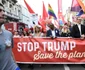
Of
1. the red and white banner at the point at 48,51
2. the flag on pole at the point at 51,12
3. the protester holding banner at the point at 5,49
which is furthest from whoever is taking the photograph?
the flag on pole at the point at 51,12

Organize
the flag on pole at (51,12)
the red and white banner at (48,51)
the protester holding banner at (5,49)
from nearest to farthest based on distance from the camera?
the protester holding banner at (5,49), the red and white banner at (48,51), the flag on pole at (51,12)

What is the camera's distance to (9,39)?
142 inches

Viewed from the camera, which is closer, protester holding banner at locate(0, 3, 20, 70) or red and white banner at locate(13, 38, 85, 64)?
protester holding banner at locate(0, 3, 20, 70)

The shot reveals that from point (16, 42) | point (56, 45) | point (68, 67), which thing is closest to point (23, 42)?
point (16, 42)

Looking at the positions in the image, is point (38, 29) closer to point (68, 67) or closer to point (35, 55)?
point (35, 55)

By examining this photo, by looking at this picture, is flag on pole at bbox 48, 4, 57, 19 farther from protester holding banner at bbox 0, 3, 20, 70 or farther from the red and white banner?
protester holding banner at bbox 0, 3, 20, 70

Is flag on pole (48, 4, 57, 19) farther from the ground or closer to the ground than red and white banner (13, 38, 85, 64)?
farther from the ground

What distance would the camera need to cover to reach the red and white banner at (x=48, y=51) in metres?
9.23

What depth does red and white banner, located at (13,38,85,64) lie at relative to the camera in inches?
364

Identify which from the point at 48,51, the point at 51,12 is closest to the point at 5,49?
the point at 48,51

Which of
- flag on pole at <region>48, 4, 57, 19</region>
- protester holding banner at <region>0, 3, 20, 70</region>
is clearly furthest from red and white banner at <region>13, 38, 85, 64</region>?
flag on pole at <region>48, 4, 57, 19</region>

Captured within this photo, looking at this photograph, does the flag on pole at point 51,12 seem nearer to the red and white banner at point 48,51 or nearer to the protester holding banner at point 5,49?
the red and white banner at point 48,51

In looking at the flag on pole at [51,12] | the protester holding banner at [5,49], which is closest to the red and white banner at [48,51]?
the protester holding banner at [5,49]

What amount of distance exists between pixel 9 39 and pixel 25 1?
1041 centimetres
